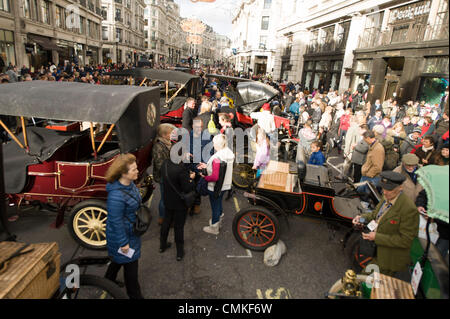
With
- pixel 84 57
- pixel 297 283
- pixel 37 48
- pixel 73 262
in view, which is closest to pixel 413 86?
pixel 297 283

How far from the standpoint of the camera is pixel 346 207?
4883 millimetres

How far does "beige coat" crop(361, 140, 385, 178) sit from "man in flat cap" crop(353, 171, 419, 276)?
2.49 m

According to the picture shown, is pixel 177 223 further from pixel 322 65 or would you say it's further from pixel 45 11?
pixel 45 11

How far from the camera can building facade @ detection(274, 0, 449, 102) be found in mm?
11758

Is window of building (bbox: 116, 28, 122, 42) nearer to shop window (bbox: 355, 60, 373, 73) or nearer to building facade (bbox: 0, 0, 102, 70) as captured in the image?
building facade (bbox: 0, 0, 102, 70)

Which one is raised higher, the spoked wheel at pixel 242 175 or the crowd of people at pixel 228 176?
the crowd of people at pixel 228 176

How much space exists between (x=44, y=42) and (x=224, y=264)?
29.2 m

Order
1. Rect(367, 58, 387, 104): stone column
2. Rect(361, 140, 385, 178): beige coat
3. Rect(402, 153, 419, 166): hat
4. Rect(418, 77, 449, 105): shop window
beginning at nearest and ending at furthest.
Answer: Rect(402, 153, 419, 166): hat, Rect(361, 140, 385, 178): beige coat, Rect(418, 77, 449, 105): shop window, Rect(367, 58, 387, 104): stone column

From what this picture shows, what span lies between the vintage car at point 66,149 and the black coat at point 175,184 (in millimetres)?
854

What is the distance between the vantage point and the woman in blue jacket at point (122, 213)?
2904mm

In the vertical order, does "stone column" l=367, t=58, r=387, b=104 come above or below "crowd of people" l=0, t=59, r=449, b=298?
above

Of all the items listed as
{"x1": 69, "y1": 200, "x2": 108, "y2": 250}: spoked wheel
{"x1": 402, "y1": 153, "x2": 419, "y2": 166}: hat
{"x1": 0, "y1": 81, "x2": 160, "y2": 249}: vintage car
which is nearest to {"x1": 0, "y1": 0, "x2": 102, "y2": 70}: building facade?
{"x1": 0, "y1": 81, "x2": 160, "y2": 249}: vintage car

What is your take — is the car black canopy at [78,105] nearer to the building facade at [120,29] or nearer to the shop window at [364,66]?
the shop window at [364,66]

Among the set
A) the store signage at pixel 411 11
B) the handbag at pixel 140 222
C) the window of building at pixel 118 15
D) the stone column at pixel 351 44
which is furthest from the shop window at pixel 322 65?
the window of building at pixel 118 15
